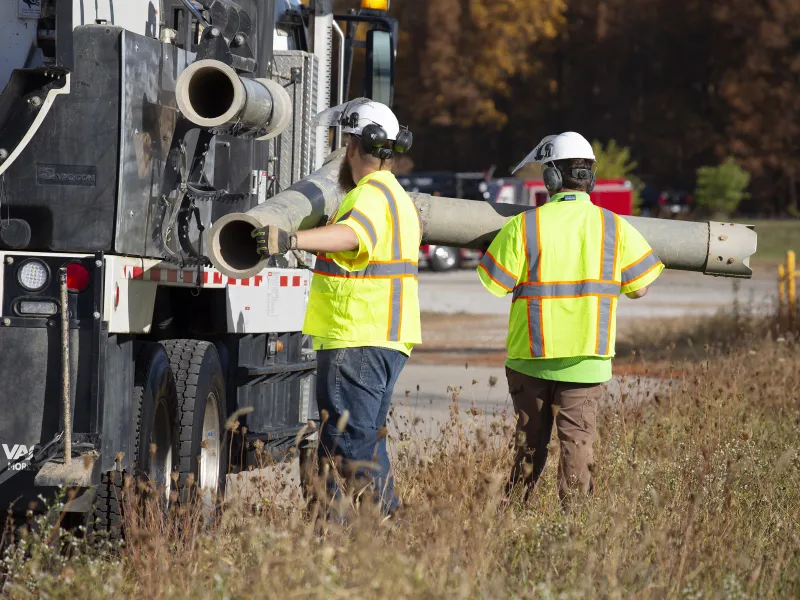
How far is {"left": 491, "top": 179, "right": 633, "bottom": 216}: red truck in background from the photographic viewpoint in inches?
1446

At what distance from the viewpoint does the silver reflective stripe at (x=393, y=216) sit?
568 cm

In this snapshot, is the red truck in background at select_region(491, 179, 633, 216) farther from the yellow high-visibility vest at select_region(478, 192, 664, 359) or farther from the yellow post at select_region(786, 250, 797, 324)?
the yellow high-visibility vest at select_region(478, 192, 664, 359)

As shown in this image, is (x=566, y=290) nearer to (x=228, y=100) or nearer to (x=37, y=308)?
(x=228, y=100)

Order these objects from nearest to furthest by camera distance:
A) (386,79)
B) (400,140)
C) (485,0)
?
(400,140) → (386,79) → (485,0)

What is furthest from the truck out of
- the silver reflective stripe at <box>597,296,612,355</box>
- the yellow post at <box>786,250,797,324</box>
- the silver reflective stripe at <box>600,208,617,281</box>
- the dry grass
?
the yellow post at <box>786,250,797,324</box>

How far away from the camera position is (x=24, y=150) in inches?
217

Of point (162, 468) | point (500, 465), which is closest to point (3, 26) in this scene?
point (162, 468)

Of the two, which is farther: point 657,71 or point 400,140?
point 657,71

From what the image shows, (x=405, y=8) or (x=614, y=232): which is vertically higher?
(x=405, y=8)

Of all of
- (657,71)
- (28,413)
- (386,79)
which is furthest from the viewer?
(657,71)

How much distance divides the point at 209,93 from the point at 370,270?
993 millimetres

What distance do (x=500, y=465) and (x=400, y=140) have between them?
65.9 inches

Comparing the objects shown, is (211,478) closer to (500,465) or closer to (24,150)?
(500,465)

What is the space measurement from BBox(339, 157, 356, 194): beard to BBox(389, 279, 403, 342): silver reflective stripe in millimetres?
491
